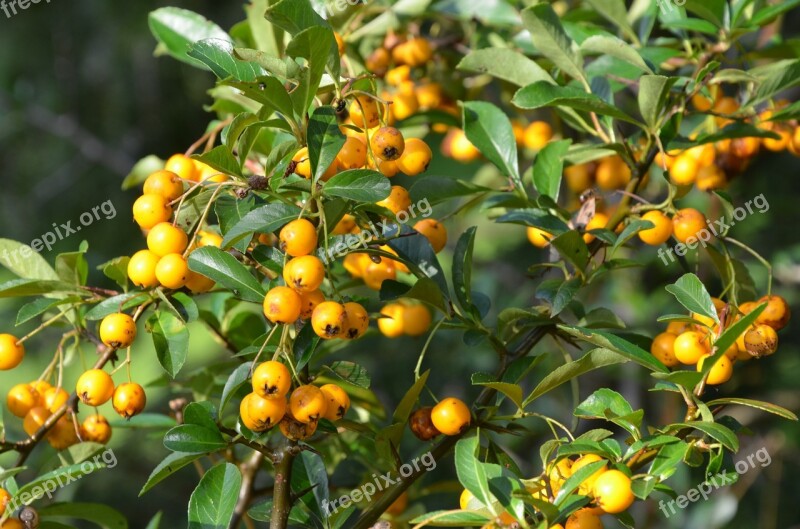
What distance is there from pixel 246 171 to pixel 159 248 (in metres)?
0.39

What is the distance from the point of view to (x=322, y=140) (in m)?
1.13

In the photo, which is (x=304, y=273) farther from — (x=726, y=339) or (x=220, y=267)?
(x=726, y=339)

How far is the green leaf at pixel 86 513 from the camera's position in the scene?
4.43 feet

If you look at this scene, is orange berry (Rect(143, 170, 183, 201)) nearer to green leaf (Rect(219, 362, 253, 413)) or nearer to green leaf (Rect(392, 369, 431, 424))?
green leaf (Rect(219, 362, 253, 413))

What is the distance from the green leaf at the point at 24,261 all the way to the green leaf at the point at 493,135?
77 cm

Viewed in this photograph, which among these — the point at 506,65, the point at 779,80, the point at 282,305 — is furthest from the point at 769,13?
the point at 282,305

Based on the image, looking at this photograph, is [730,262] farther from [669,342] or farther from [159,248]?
[159,248]

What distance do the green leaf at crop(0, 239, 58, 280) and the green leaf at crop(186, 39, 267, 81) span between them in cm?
50

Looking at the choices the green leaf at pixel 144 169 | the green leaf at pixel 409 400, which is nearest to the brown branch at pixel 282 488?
the green leaf at pixel 409 400

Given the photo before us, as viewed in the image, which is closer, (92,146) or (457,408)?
(457,408)

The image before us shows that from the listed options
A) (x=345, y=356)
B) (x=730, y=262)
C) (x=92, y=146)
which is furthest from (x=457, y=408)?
(x=92, y=146)

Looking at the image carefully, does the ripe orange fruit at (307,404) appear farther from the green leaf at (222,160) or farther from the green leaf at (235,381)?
the green leaf at (222,160)

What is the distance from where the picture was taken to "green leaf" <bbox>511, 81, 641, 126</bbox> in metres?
1.41

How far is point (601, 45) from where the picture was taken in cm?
150
